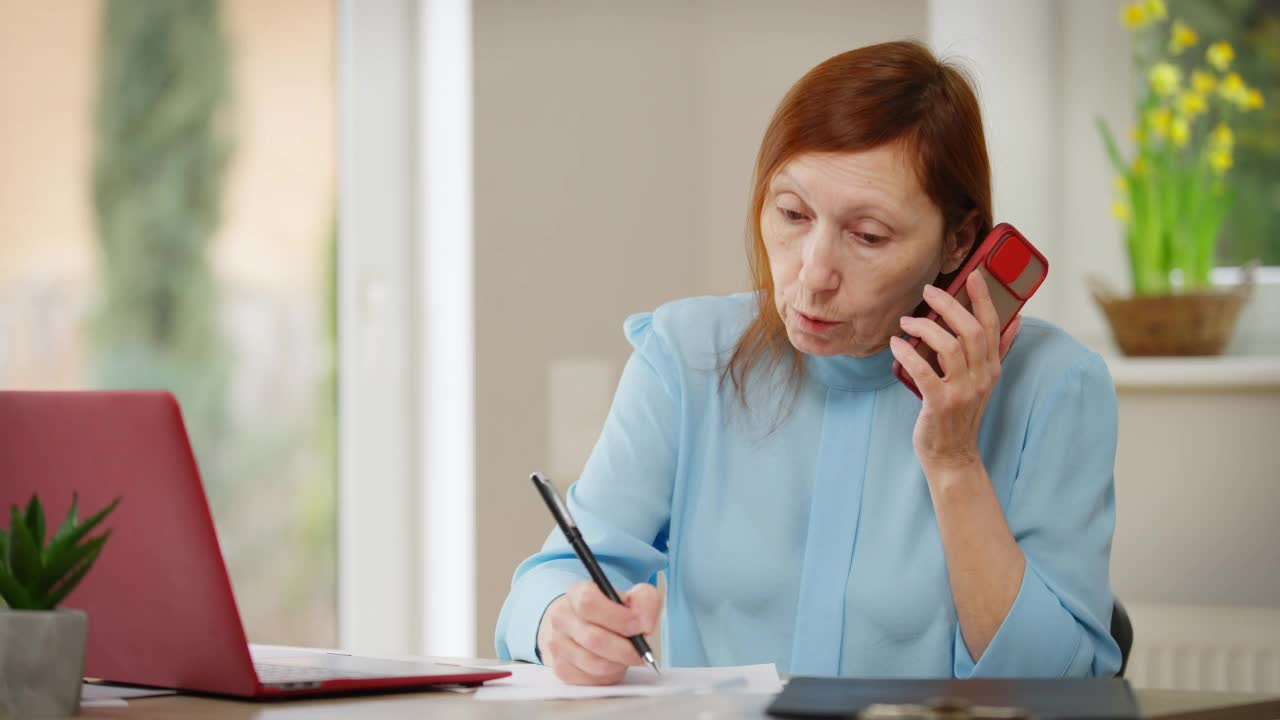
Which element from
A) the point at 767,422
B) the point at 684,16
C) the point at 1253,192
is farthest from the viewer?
the point at 684,16

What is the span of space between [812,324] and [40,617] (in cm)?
73

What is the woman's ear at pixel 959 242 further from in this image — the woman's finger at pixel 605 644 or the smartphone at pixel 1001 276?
the woman's finger at pixel 605 644

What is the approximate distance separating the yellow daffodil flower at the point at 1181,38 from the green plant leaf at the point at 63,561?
76.8 inches

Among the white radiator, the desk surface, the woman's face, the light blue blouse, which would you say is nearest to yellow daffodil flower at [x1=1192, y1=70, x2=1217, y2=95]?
→ the white radiator

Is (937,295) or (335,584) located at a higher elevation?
(937,295)

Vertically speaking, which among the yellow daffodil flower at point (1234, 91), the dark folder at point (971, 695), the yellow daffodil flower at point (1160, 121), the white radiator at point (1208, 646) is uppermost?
the yellow daffodil flower at point (1234, 91)

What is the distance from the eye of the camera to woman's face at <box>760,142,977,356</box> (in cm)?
128

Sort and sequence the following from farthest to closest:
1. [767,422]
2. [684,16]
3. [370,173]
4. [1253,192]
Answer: [370,173] < [684,16] < [1253,192] < [767,422]

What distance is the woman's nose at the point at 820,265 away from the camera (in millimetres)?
1280

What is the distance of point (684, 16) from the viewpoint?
2.52 m

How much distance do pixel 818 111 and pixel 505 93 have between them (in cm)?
138

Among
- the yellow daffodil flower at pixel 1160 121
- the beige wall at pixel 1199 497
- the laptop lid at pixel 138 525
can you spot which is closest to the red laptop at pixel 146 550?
the laptop lid at pixel 138 525

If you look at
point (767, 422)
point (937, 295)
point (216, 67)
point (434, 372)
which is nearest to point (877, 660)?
point (767, 422)

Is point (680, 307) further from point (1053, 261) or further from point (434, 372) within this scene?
point (434, 372)
